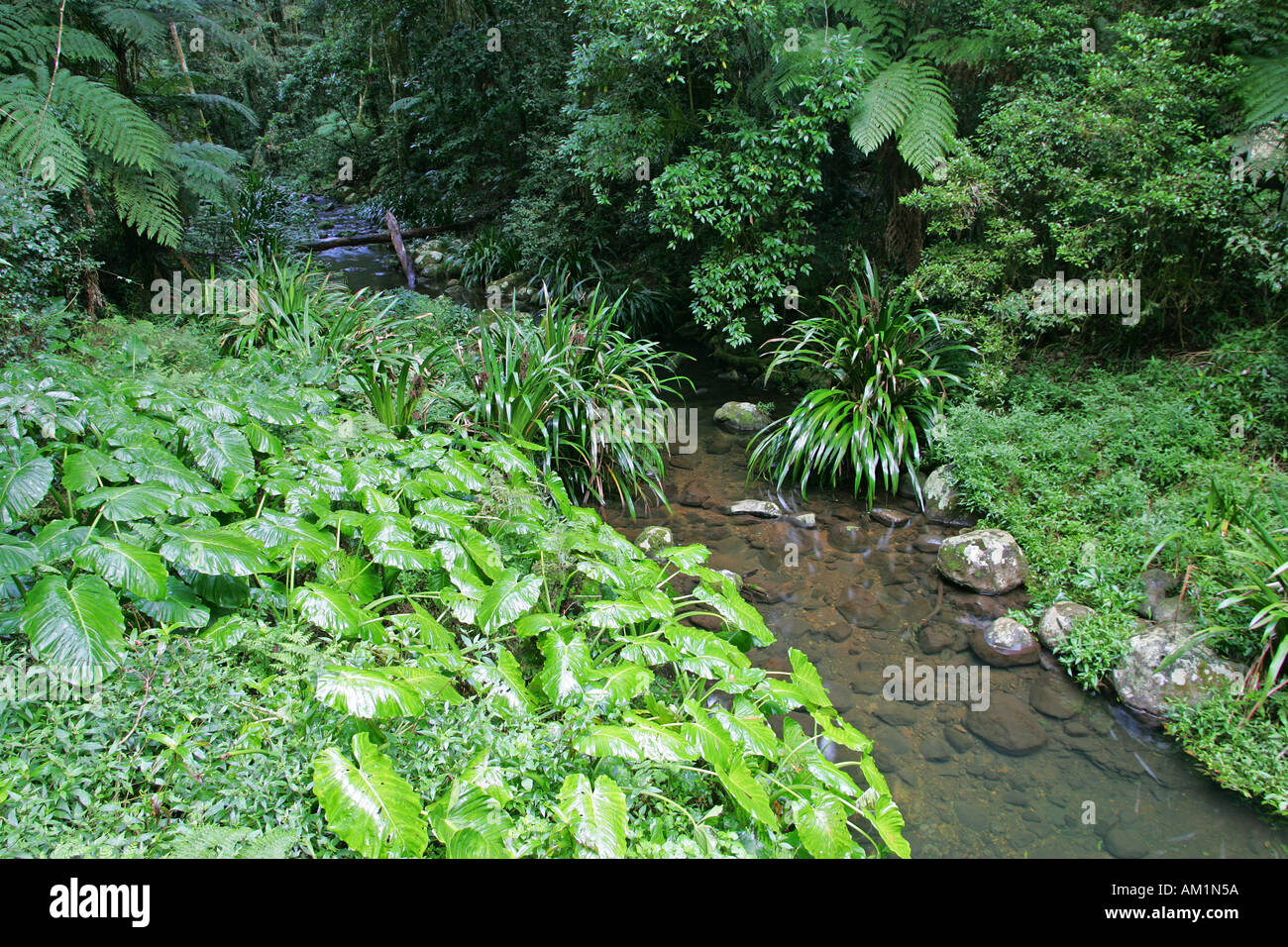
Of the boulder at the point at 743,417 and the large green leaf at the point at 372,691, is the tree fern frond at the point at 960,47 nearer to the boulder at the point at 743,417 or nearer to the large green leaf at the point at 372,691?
the boulder at the point at 743,417

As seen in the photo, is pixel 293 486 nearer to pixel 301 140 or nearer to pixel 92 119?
pixel 92 119

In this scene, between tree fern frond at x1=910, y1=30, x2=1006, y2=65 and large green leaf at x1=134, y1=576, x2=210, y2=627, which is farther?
tree fern frond at x1=910, y1=30, x2=1006, y2=65

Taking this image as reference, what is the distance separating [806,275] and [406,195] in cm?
859

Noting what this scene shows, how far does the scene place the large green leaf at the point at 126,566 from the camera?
1.97 meters

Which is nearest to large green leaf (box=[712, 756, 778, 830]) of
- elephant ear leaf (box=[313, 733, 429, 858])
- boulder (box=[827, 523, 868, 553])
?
elephant ear leaf (box=[313, 733, 429, 858])

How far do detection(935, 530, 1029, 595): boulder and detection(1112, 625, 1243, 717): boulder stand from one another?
745 mm

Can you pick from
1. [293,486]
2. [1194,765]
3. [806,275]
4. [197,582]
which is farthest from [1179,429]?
[197,582]

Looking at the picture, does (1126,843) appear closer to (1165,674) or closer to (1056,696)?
(1056,696)

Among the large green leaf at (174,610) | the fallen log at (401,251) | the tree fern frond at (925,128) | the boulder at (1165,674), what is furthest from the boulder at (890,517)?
the fallen log at (401,251)

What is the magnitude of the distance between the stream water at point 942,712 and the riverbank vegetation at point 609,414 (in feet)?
0.71

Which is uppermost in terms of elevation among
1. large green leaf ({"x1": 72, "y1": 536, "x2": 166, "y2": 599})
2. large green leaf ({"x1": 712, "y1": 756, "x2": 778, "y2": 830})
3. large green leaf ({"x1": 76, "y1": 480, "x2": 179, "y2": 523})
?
large green leaf ({"x1": 76, "y1": 480, "x2": 179, "y2": 523})

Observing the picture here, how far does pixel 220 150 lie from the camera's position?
17.4 ft

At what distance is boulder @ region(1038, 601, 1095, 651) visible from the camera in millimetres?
3621

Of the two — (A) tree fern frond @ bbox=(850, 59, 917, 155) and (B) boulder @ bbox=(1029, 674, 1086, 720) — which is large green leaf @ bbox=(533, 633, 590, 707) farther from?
(A) tree fern frond @ bbox=(850, 59, 917, 155)
